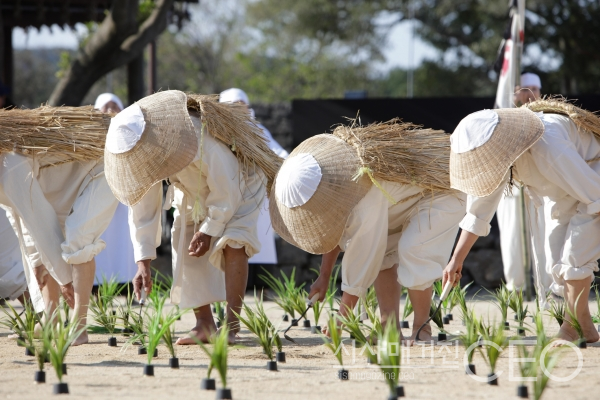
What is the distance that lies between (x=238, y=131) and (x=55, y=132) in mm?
997

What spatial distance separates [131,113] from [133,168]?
0.95ft

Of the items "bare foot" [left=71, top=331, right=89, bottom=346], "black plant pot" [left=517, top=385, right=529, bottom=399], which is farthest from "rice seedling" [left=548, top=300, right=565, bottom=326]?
"bare foot" [left=71, top=331, right=89, bottom=346]

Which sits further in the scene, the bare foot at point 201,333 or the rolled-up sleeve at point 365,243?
the bare foot at point 201,333

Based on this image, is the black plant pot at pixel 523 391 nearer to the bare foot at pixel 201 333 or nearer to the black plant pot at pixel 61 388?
the black plant pot at pixel 61 388

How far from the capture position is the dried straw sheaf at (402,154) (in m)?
3.82

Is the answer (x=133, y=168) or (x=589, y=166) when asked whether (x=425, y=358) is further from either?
(x=133, y=168)

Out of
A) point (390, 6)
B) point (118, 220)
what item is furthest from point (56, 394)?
point (390, 6)

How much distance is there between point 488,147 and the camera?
11.8 ft

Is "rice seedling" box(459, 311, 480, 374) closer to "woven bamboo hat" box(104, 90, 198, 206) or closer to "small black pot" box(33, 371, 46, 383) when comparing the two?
"woven bamboo hat" box(104, 90, 198, 206)

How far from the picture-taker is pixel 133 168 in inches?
151

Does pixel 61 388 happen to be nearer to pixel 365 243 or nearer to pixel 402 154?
pixel 365 243

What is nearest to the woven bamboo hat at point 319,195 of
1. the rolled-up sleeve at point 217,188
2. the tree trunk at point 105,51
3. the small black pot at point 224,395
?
the rolled-up sleeve at point 217,188

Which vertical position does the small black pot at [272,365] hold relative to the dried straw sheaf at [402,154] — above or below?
below

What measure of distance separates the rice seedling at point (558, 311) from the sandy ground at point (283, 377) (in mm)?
470
